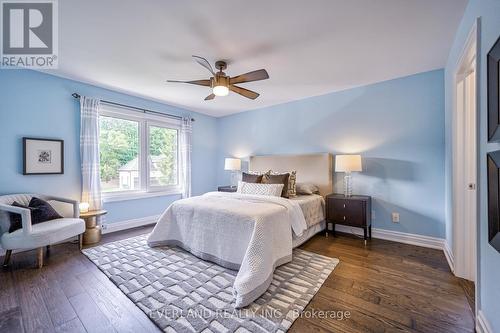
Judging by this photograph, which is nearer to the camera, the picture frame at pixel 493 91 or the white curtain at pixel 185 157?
the picture frame at pixel 493 91

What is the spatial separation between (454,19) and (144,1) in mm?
2699

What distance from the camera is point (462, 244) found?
6.87ft

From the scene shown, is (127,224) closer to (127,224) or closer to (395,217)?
(127,224)

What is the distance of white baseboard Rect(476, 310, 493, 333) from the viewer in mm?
1277

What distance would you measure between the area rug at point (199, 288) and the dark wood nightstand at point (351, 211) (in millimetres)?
829

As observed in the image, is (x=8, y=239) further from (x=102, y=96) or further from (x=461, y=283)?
(x=461, y=283)

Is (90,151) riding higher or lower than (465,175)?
higher

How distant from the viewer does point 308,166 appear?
3.87 meters

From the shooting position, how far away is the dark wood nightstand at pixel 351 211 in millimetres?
3031

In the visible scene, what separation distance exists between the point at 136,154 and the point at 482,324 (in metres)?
4.79

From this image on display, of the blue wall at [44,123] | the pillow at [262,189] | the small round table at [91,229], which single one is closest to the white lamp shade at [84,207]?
the small round table at [91,229]

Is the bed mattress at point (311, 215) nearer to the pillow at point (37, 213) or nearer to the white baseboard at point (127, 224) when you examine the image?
the white baseboard at point (127, 224)

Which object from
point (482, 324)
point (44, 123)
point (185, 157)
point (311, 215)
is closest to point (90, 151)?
point (44, 123)

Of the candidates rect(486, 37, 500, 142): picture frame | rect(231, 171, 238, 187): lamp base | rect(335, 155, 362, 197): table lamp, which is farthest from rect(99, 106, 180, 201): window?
rect(486, 37, 500, 142): picture frame
